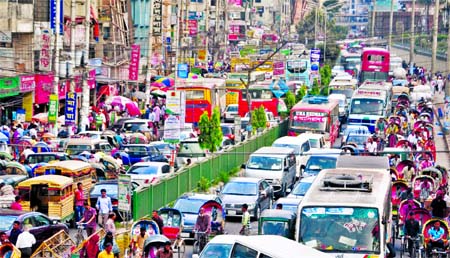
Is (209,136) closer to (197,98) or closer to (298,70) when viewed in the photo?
(197,98)

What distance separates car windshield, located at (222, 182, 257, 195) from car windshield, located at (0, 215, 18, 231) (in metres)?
10.2

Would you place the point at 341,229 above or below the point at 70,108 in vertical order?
above

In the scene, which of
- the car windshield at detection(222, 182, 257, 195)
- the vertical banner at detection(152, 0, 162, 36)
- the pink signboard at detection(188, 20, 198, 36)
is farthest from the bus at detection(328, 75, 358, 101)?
the car windshield at detection(222, 182, 257, 195)

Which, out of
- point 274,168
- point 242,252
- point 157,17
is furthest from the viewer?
point 157,17

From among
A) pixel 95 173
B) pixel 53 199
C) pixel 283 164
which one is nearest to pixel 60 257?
pixel 53 199

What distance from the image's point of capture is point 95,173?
128 ft

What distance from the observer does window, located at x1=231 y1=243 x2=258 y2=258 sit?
18.7 m

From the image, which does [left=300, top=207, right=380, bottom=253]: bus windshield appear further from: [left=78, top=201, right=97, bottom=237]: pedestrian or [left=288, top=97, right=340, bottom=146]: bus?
[left=288, top=97, right=340, bottom=146]: bus

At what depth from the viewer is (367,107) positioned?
2502 inches

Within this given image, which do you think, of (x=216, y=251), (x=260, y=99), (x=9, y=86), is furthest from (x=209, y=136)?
(x=260, y=99)

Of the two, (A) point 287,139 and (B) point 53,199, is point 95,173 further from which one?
(A) point 287,139

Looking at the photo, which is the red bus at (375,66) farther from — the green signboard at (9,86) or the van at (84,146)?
the van at (84,146)


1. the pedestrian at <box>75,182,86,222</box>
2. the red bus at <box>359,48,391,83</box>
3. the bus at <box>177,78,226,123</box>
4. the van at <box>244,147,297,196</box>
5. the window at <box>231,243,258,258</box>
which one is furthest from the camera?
the red bus at <box>359,48,391,83</box>

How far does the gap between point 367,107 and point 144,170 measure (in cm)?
2539
